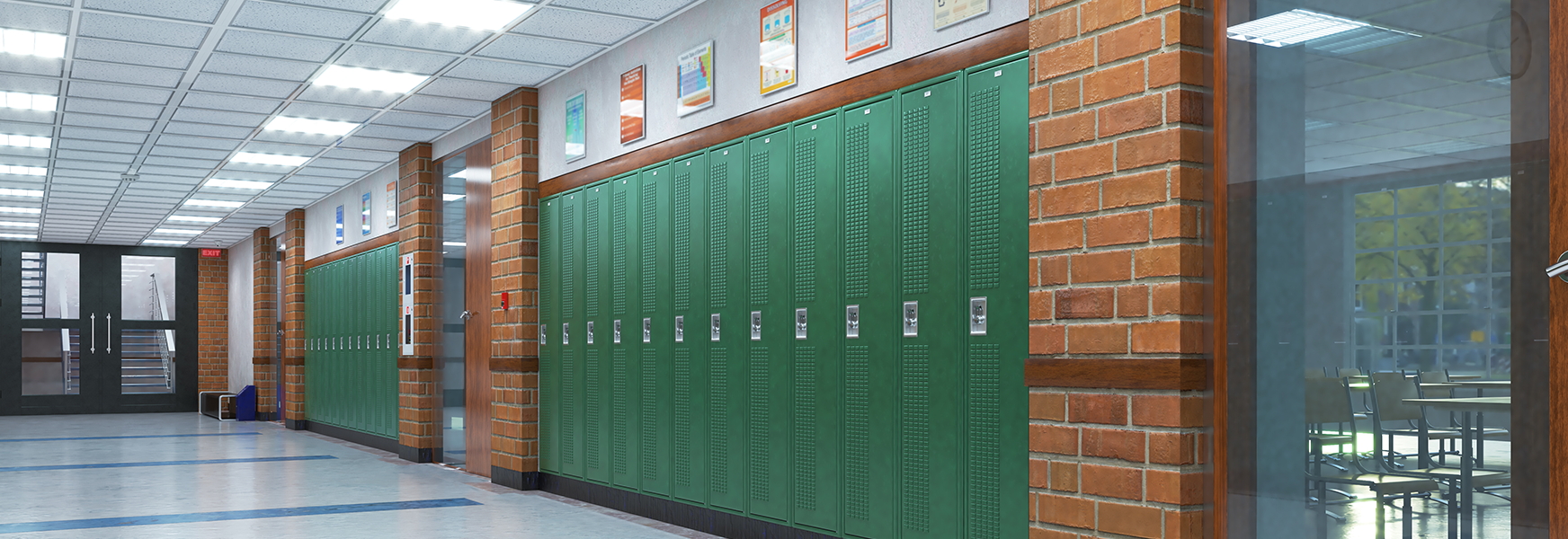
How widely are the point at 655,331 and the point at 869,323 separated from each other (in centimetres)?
184

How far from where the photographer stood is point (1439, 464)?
2525mm

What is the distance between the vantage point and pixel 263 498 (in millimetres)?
7223

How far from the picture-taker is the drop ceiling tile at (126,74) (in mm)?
6809

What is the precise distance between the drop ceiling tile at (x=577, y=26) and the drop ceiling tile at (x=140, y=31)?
1.71 m

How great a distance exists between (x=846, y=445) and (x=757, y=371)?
73 centimetres

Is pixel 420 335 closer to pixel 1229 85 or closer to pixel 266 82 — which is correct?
pixel 266 82

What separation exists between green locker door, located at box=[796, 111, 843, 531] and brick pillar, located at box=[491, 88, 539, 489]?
2.99 metres

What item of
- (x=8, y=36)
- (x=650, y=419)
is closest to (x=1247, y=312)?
(x=650, y=419)

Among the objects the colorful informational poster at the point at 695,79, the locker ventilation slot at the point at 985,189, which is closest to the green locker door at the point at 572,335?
the colorful informational poster at the point at 695,79

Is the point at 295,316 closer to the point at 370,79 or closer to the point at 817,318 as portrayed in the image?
the point at 370,79

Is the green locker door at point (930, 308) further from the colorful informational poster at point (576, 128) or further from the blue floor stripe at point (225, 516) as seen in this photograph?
the blue floor stripe at point (225, 516)

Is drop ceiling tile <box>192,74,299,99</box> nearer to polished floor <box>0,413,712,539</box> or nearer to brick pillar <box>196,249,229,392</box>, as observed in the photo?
polished floor <box>0,413,712,539</box>

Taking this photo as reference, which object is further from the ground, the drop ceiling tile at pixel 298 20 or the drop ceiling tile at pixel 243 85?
the drop ceiling tile at pixel 298 20

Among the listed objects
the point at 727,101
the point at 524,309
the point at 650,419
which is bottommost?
A: the point at 650,419
